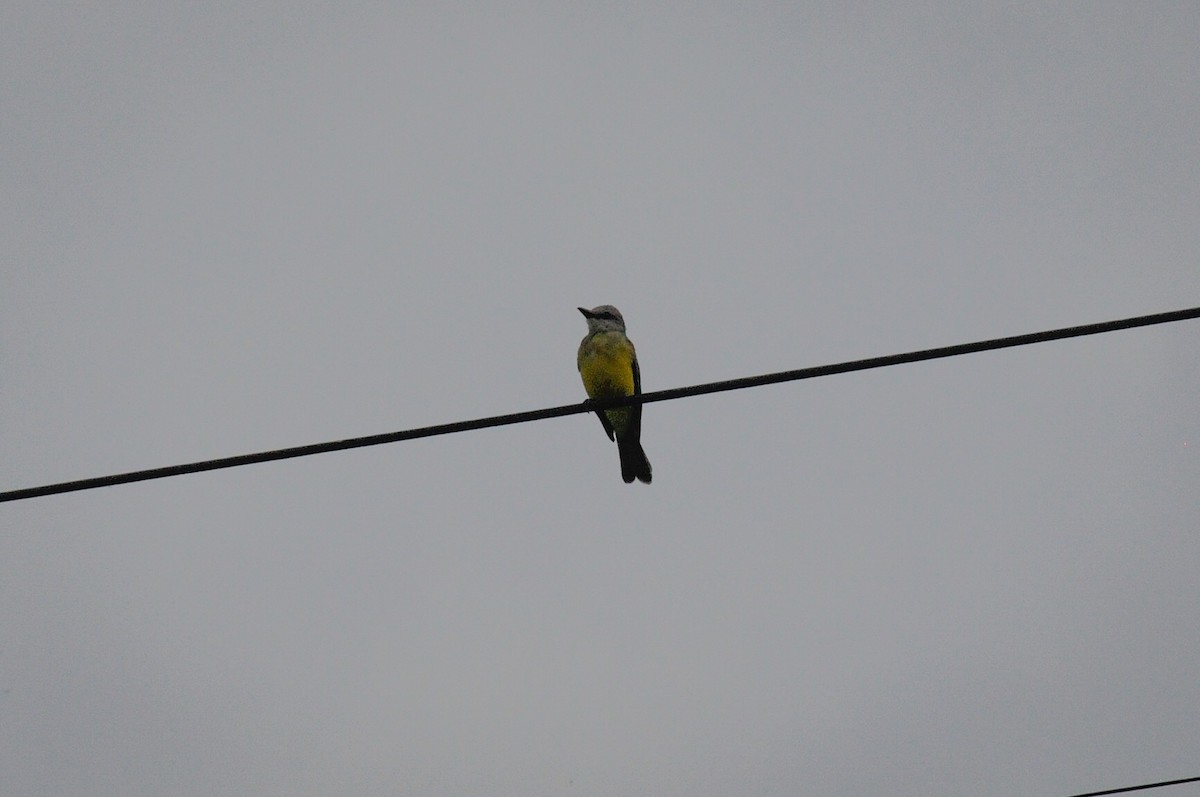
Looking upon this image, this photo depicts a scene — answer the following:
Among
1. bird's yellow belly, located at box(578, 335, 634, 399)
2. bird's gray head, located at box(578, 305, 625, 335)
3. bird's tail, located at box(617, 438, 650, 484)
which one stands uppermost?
bird's gray head, located at box(578, 305, 625, 335)

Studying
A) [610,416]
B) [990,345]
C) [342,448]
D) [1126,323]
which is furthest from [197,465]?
[610,416]

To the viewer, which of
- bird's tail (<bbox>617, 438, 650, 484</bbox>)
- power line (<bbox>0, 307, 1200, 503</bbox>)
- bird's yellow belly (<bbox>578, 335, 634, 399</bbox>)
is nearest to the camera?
power line (<bbox>0, 307, 1200, 503</bbox>)

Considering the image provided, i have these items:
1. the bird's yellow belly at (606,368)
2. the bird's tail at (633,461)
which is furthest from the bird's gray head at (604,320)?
the bird's tail at (633,461)

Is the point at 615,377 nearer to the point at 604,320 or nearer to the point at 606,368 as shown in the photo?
the point at 606,368

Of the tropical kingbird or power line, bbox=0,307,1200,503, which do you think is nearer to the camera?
power line, bbox=0,307,1200,503

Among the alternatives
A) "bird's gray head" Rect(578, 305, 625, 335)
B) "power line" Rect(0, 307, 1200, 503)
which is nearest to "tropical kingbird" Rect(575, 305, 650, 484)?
"bird's gray head" Rect(578, 305, 625, 335)

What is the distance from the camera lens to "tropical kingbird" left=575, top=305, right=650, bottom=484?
716 centimetres

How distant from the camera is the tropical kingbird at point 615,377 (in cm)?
716

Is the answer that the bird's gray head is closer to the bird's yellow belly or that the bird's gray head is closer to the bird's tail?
the bird's yellow belly

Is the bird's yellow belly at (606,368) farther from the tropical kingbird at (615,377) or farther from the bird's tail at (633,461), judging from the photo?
the bird's tail at (633,461)

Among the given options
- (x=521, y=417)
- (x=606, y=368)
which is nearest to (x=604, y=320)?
(x=606, y=368)

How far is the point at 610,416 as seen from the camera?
7.81m

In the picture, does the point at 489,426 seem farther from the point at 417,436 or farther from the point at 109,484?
the point at 109,484

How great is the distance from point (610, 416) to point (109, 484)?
4.72 m
